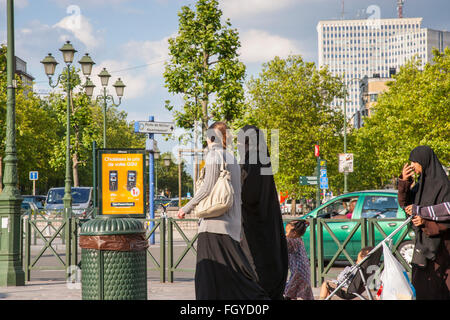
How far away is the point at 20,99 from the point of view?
5725 cm

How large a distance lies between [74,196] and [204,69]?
1028cm

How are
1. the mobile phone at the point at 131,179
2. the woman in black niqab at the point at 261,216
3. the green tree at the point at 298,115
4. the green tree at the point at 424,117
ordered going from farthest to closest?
the green tree at the point at 298,115
the green tree at the point at 424,117
the mobile phone at the point at 131,179
the woman in black niqab at the point at 261,216

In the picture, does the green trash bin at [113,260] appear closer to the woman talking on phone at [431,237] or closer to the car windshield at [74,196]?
the woman talking on phone at [431,237]

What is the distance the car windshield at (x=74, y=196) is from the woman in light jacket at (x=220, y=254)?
2713 centimetres

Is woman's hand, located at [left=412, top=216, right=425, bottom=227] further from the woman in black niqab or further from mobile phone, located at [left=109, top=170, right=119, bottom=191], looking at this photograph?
mobile phone, located at [left=109, top=170, right=119, bottom=191]

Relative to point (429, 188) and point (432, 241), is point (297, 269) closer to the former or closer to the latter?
point (432, 241)

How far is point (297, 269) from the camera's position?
24.3ft

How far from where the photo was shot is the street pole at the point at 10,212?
10828 millimetres

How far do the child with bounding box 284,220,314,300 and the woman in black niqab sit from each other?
Result: 2.58 ft

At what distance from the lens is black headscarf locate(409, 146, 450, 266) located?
241 inches

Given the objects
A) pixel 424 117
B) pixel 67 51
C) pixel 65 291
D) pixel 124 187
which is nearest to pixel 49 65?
pixel 67 51

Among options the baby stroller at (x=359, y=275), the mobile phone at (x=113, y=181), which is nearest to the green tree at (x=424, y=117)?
the mobile phone at (x=113, y=181)
